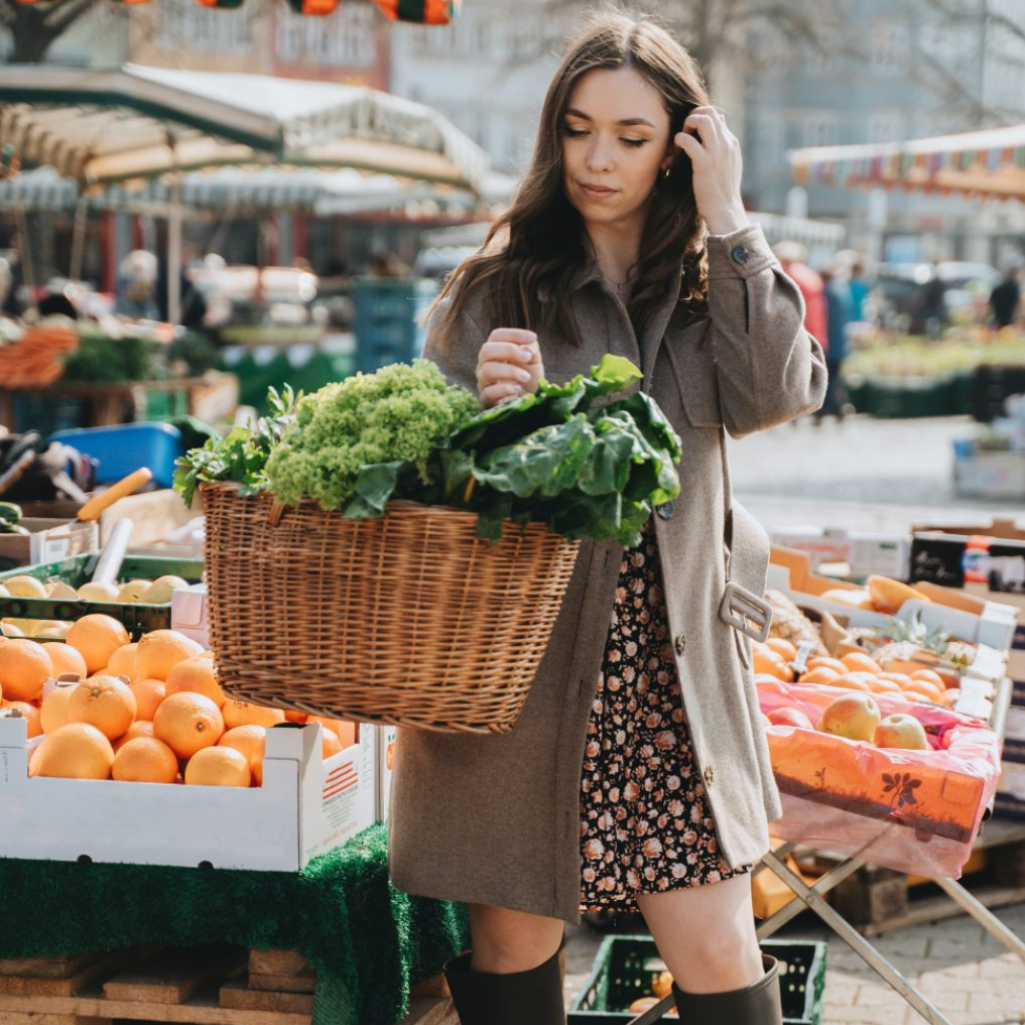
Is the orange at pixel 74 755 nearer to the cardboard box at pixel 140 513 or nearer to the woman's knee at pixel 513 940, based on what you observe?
the woman's knee at pixel 513 940

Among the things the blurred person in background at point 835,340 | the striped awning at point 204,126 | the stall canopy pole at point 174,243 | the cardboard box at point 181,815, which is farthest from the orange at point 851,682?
the blurred person in background at point 835,340

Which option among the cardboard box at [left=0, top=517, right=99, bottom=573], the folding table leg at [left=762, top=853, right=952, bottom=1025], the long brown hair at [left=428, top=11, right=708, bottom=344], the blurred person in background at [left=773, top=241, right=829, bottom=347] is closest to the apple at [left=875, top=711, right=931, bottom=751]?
the folding table leg at [left=762, top=853, right=952, bottom=1025]

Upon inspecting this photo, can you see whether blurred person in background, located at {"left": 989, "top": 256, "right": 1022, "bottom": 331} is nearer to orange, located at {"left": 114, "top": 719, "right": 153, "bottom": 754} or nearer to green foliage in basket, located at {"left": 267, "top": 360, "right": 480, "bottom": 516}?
orange, located at {"left": 114, "top": 719, "right": 153, "bottom": 754}

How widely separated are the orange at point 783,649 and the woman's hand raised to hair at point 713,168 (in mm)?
1809

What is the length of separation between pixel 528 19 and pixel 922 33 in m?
14.8

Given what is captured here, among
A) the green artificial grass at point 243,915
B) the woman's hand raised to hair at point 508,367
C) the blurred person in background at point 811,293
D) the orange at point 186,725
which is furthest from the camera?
the blurred person in background at point 811,293

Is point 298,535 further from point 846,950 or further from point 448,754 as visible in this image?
point 846,950

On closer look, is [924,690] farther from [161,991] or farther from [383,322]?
[383,322]

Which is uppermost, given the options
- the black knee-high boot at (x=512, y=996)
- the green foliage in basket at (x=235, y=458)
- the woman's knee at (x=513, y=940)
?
the green foliage in basket at (x=235, y=458)

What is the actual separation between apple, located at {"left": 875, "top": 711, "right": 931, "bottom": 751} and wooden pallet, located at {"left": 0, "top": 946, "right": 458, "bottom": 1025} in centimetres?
115

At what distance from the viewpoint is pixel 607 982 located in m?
3.70

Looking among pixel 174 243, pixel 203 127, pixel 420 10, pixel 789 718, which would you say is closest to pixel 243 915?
pixel 789 718

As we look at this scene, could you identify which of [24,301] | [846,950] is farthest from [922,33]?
[846,950]

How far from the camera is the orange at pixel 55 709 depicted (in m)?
2.90
